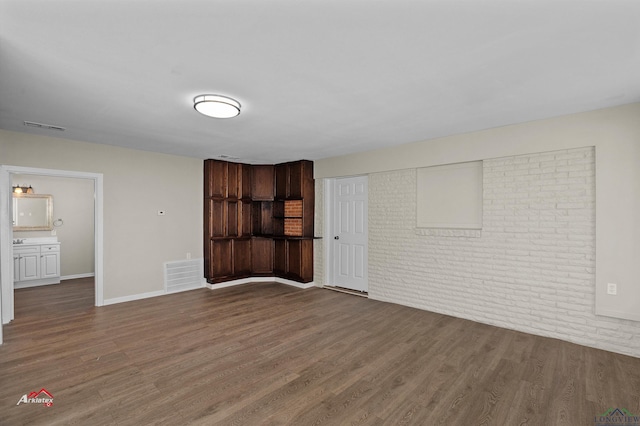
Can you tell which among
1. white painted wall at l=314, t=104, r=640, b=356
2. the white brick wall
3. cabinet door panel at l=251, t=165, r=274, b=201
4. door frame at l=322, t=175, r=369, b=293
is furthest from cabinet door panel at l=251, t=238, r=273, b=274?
white painted wall at l=314, t=104, r=640, b=356

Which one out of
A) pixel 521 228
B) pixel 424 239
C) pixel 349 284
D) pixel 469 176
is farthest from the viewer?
pixel 349 284

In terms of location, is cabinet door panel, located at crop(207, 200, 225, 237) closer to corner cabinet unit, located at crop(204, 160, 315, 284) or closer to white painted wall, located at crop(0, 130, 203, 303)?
corner cabinet unit, located at crop(204, 160, 315, 284)

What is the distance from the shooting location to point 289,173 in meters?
6.28

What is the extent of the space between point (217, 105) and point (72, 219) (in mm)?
6248

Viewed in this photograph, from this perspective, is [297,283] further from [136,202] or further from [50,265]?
[50,265]

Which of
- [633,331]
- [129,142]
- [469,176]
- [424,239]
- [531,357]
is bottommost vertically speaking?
[531,357]

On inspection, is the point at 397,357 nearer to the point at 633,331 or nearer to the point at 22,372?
the point at 633,331

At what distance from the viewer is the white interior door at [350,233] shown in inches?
219

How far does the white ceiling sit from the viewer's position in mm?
1648

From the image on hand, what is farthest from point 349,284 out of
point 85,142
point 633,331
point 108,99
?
point 85,142

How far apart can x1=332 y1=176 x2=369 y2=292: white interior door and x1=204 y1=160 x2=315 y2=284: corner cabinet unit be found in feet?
1.82

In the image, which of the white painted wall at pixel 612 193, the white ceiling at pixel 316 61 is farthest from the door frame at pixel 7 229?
the white painted wall at pixel 612 193

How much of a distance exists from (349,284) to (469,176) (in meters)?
2.92

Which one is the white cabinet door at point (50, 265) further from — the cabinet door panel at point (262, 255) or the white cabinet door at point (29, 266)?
the cabinet door panel at point (262, 255)
